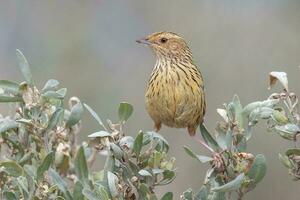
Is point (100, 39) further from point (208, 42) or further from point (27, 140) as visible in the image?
point (27, 140)

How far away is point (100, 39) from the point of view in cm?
1005

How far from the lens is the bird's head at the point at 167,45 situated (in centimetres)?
570

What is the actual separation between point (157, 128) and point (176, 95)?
272 mm

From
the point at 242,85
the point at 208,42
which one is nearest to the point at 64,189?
the point at 242,85

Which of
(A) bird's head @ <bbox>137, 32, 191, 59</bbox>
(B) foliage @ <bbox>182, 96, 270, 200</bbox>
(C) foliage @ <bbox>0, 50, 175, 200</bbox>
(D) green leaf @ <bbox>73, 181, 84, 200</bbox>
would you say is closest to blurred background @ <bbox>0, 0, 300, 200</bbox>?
(A) bird's head @ <bbox>137, 32, 191, 59</bbox>

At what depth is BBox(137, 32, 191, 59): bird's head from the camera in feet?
18.7

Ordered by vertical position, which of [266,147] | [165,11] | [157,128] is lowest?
[266,147]

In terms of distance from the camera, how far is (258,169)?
3348 mm

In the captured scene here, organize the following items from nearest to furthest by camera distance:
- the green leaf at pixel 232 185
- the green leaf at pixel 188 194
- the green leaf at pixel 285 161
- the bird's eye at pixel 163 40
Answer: the green leaf at pixel 232 185 → the green leaf at pixel 188 194 → the green leaf at pixel 285 161 → the bird's eye at pixel 163 40

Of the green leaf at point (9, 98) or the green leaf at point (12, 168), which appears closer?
the green leaf at point (12, 168)

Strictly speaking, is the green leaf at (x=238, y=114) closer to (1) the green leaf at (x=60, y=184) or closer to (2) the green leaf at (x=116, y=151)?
(2) the green leaf at (x=116, y=151)

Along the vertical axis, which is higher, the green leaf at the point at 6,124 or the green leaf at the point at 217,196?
the green leaf at the point at 6,124

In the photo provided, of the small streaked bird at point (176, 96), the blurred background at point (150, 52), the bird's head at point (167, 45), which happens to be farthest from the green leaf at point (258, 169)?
the blurred background at point (150, 52)

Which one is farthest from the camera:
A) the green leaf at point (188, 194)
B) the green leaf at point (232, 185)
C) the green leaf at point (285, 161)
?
the green leaf at point (285, 161)
